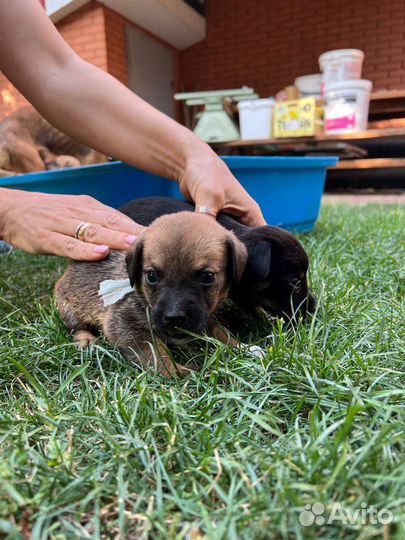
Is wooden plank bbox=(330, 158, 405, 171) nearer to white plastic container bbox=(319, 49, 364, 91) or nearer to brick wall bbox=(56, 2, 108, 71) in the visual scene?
white plastic container bbox=(319, 49, 364, 91)

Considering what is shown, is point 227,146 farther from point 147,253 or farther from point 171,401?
point 171,401

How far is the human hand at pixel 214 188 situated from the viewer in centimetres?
267

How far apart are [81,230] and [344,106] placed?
25.5ft

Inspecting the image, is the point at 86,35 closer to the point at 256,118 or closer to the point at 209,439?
the point at 256,118

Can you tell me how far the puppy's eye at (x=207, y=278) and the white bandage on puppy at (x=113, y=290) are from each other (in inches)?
15.6

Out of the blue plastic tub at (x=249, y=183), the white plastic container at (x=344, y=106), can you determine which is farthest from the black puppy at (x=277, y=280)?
the white plastic container at (x=344, y=106)

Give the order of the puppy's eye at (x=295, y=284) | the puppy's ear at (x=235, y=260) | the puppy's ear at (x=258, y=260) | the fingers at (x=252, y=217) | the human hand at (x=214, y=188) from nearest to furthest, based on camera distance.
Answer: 1. the puppy's ear at (x=235, y=260)
2. the puppy's ear at (x=258, y=260)
3. the puppy's eye at (x=295, y=284)
4. the human hand at (x=214, y=188)
5. the fingers at (x=252, y=217)

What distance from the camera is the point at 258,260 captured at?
2.22 m

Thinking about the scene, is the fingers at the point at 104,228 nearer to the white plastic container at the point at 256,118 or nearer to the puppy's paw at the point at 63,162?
the puppy's paw at the point at 63,162

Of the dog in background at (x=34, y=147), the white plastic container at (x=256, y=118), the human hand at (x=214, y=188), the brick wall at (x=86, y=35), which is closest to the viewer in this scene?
the human hand at (x=214, y=188)

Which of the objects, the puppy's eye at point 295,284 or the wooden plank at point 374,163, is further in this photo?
the wooden plank at point 374,163

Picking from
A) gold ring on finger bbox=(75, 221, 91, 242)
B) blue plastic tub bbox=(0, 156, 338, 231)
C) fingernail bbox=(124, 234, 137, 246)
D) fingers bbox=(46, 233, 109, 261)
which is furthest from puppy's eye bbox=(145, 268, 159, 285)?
blue plastic tub bbox=(0, 156, 338, 231)

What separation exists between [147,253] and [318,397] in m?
0.92

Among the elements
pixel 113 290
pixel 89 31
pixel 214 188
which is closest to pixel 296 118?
pixel 89 31
